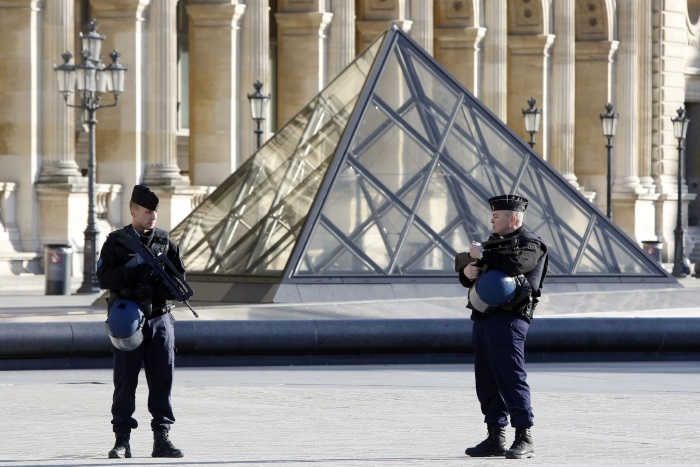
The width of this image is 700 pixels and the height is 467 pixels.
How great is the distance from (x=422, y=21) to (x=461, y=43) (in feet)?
9.84

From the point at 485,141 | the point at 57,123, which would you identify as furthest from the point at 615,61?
the point at 485,141

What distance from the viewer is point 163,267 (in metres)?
10.7

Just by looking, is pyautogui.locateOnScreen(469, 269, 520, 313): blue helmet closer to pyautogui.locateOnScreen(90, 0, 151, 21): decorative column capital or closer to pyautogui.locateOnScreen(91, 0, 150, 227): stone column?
pyautogui.locateOnScreen(91, 0, 150, 227): stone column

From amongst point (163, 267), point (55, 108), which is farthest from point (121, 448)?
point (55, 108)

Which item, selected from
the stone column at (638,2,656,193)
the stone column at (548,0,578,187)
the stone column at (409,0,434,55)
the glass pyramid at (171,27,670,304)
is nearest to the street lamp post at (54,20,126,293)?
the glass pyramid at (171,27,670,304)

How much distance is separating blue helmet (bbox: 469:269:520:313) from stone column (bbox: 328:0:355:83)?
113 ft

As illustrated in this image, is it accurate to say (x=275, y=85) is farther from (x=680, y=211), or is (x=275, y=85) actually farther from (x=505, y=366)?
(x=505, y=366)

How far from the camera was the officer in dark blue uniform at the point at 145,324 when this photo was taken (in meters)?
10.6

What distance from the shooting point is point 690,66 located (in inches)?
2346

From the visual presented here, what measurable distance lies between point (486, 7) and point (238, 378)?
119ft

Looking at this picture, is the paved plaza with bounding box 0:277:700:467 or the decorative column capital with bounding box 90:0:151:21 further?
the decorative column capital with bounding box 90:0:151:21

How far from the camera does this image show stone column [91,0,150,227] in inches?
1511

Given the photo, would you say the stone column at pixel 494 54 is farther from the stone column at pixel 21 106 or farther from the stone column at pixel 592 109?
the stone column at pixel 21 106

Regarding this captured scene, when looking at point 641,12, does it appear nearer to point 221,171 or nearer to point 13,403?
point 221,171
